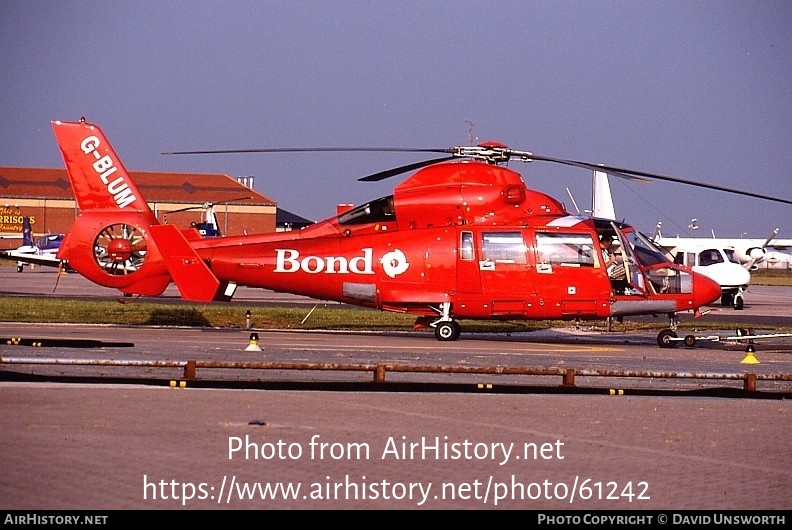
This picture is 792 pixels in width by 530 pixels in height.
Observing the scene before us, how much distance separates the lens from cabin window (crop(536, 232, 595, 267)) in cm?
2375

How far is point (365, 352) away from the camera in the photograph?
2056 cm

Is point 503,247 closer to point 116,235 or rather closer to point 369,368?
point 116,235

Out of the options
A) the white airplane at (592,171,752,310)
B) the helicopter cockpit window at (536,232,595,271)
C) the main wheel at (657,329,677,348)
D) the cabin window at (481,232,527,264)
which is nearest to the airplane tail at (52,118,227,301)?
the cabin window at (481,232,527,264)

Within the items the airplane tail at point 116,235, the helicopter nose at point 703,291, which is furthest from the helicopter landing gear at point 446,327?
the helicopter nose at point 703,291

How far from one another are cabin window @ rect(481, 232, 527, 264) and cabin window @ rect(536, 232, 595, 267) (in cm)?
38

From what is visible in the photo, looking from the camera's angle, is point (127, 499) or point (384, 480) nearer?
point (127, 499)

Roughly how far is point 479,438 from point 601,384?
562 cm

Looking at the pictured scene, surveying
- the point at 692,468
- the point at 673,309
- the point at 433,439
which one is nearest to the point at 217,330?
Answer: the point at 673,309

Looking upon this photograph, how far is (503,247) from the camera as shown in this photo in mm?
23891

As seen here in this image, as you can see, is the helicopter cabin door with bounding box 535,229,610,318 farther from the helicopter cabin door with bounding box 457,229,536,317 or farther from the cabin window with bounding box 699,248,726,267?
the cabin window with bounding box 699,248,726,267

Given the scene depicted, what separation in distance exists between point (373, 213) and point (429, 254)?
1.63 metres

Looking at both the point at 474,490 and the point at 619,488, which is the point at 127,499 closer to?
the point at 474,490

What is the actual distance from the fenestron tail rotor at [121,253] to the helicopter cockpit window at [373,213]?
4.54 meters
